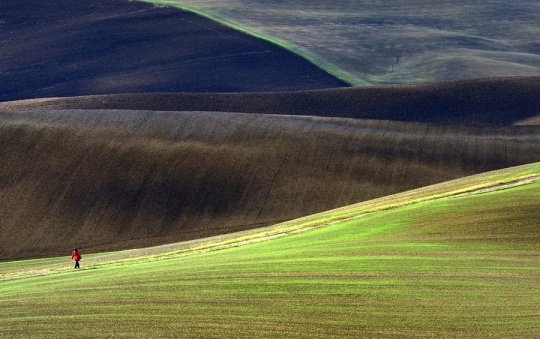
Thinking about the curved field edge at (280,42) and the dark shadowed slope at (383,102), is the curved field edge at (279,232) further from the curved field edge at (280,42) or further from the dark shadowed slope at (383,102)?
the curved field edge at (280,42)

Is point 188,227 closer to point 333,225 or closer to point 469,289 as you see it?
point 333,225

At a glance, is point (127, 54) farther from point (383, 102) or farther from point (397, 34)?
point (383, 102)

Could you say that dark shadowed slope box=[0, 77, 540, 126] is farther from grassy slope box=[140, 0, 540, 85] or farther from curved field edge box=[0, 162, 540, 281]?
curved field edge box=[0, 162, 540, 281]

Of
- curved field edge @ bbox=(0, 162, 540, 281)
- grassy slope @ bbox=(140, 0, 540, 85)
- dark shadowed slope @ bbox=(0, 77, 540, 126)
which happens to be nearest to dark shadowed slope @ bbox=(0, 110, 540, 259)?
curved field edge @ bbox=(0, 162, 540, 281)

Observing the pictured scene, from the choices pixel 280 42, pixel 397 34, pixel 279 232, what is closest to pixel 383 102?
pixel 280 42

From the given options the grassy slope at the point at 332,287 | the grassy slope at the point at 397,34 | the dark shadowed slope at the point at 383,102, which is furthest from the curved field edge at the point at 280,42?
the grassy slope at the point at 332,287

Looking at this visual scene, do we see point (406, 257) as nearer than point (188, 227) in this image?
Yes

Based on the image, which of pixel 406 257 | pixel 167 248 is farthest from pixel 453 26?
pixel 406 257
